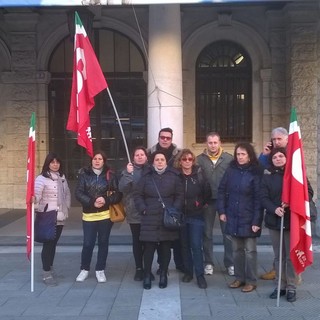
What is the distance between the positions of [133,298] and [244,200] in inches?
67.0

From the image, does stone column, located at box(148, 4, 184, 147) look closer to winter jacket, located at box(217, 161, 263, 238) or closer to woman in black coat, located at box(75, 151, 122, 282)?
woman in black coat, located at box(75, 151, 122, 282)

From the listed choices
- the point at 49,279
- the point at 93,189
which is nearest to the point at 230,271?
the point at 93,189

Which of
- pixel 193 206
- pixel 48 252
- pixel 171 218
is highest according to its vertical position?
pixel 193 206

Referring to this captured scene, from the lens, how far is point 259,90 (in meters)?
13.0

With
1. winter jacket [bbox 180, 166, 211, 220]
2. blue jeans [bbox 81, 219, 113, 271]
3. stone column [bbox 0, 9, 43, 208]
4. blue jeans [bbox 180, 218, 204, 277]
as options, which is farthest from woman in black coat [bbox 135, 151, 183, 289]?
stone column [bbox 0, 9, 43, 208]

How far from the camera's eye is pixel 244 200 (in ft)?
20.6

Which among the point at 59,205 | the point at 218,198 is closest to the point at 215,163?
the point at 218,198

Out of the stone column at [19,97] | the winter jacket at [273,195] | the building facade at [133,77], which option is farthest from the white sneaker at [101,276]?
the stone column at [19,97]

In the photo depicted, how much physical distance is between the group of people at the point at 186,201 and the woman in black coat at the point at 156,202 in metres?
0.01

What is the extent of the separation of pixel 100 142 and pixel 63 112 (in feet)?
3.94

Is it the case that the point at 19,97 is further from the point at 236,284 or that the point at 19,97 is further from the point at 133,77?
the point at 236,284

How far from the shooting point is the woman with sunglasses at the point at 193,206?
6.61 metres

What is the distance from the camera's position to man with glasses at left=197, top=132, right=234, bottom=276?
274 inches

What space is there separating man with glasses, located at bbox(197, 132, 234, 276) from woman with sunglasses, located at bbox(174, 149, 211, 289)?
0.26m
